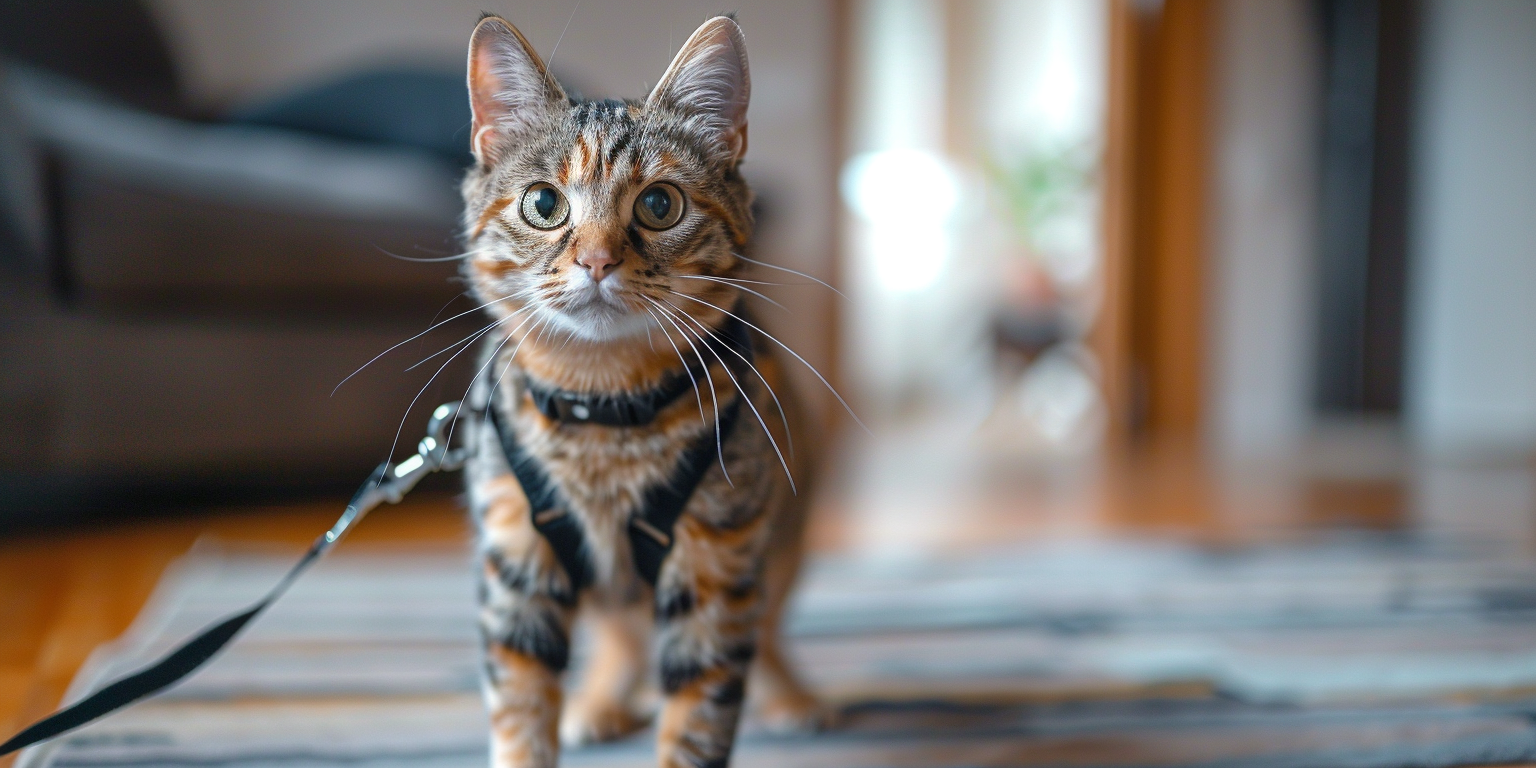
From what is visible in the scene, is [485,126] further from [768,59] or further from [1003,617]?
[768,59]

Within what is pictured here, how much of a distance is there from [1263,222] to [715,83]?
362 centimetres

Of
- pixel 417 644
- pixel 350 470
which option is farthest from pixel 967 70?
pixel 417 644

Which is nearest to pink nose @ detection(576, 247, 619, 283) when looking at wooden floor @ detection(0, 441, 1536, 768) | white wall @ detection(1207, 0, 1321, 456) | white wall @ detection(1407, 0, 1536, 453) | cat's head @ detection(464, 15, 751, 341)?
cat's head @ detection(464, 15, 751, 341)

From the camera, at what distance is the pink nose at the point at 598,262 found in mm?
631

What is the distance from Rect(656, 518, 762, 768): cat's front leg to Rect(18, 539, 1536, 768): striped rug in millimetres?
192

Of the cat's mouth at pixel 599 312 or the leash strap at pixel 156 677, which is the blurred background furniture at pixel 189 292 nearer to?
the leash strap at pixel 156 677

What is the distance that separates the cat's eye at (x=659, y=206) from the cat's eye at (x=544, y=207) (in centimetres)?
5

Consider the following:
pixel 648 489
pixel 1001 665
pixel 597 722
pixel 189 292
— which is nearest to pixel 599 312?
pixel 648 489

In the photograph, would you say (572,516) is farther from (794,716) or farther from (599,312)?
(794,716)

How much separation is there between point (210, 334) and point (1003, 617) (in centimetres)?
151

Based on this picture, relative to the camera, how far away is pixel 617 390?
72 cm

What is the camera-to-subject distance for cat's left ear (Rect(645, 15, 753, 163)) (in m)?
0.65

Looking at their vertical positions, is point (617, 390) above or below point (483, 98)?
below

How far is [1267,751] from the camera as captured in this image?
3.01ft
